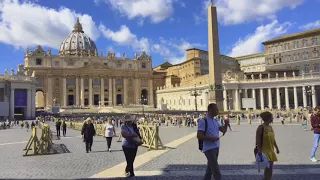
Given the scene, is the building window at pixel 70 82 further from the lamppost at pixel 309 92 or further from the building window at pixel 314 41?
the building window at pixel 314 41

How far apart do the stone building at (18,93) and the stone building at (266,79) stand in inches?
1008

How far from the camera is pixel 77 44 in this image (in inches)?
4126

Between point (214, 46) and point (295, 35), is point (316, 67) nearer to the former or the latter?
point (295, 35)

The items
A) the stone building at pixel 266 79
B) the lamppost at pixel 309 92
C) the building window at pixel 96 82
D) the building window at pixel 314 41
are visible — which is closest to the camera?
the lamppost at pixel 309 92

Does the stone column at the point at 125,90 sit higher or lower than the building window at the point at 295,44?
lower

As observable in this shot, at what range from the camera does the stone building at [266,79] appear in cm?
5632

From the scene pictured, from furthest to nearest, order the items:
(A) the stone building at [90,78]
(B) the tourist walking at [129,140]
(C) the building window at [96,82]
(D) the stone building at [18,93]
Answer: (C) the building window at [96,82]
(A) the stone building at [90,78]
(D) the stone building at [18,93]
(B) the tourist walking at [129,140]

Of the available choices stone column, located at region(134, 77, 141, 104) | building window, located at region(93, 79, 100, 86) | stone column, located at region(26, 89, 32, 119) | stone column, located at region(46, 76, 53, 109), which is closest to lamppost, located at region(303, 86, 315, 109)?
stone column, located at region(26, 89, 32, 119)

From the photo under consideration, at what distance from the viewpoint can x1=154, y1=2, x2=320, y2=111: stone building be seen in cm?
5632

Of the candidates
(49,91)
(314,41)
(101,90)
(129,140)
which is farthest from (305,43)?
(129,140)

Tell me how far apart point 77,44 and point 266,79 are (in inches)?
2659

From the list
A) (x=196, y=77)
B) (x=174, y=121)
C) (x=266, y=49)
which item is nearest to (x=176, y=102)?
(x=196, y=77)

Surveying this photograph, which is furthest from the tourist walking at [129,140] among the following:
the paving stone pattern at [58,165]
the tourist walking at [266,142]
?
the tourist walking at [266,142]

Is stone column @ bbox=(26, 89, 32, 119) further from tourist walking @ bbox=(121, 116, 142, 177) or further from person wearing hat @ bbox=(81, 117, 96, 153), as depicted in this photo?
tourist walking @ bbox=(121, 116, 142, 177)
